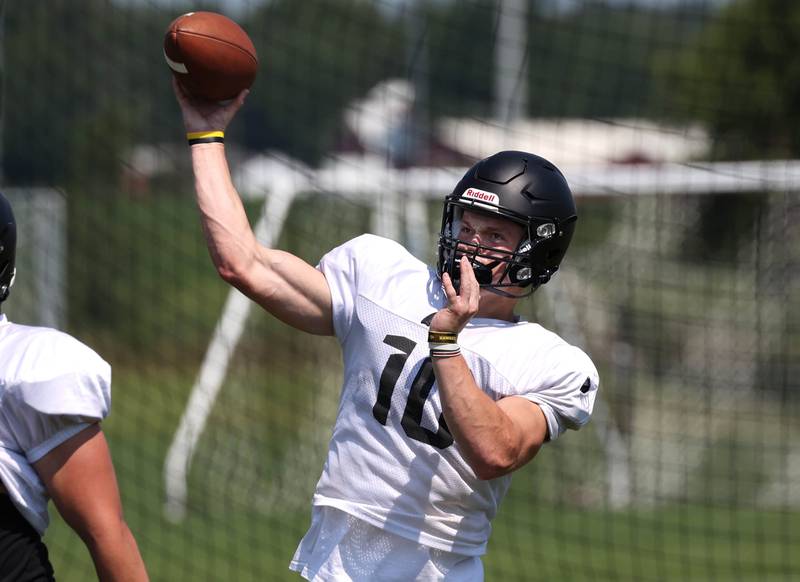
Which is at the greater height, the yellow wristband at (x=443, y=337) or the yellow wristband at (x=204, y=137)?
the yellow wristband at (x=204, y=137)

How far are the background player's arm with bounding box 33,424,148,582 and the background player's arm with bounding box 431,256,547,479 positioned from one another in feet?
2.23

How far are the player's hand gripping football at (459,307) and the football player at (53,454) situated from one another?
659 millimetres

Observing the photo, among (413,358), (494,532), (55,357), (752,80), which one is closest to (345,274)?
(413,358)

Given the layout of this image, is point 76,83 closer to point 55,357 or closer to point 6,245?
point 6,245

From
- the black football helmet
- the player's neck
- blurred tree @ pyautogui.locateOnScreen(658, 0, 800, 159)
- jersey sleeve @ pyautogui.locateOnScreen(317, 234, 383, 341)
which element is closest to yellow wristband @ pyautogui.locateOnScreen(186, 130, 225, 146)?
jersey sleeve @ pyautogui.locateOnScreen(317, 234, 383, 341)

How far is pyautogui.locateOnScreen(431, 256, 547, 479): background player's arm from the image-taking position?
8.09 ft

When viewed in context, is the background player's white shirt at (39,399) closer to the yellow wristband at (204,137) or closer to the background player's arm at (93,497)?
the background player's arm at (93,497)

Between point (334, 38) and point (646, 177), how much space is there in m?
8.80

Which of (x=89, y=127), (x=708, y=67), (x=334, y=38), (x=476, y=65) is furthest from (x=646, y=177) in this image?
(x=476, y=65)

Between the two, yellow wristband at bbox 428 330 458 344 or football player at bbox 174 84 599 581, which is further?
football player at bbox 174 84 599 581

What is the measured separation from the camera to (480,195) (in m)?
2.77

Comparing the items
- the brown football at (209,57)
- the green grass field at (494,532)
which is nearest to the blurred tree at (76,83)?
the green grass field at (494,532)

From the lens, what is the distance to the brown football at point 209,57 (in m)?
2.78

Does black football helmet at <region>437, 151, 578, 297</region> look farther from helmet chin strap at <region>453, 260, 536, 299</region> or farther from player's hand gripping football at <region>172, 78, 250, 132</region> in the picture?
player's hand gripping football at <region>172, 78, 250, 132</region>
